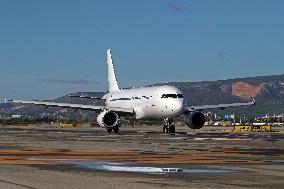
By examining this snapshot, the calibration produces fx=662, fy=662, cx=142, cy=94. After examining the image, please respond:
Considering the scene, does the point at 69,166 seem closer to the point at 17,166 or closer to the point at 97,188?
the point at 17,166

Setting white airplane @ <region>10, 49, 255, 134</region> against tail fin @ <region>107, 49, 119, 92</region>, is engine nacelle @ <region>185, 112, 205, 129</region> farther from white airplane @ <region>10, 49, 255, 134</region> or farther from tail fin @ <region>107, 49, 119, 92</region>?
tail fin @ <region>107, 49, 119, 92</region>

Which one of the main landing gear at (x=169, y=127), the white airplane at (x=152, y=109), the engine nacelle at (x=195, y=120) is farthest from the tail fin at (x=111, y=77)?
the engine nacelle at (x=195, y=120)

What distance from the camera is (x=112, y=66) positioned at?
292ft

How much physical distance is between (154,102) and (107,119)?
5.08 meters

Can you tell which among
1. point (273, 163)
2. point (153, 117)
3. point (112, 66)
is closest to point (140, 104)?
point (153, 117)

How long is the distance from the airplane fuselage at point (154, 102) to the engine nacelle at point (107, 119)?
3.45 m

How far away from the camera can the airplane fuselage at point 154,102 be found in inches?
2485

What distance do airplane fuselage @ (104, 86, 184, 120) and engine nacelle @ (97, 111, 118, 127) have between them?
136 inches

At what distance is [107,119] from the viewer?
6631 centimetres

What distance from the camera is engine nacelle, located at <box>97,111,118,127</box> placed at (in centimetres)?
6581

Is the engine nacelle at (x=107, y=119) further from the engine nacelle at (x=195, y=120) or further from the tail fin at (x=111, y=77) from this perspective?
the tail fin at (x=111, y=77)

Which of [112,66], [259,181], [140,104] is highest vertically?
[112,66]

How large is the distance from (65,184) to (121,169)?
4487mm

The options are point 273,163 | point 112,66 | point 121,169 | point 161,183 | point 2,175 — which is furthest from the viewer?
point 112,66
